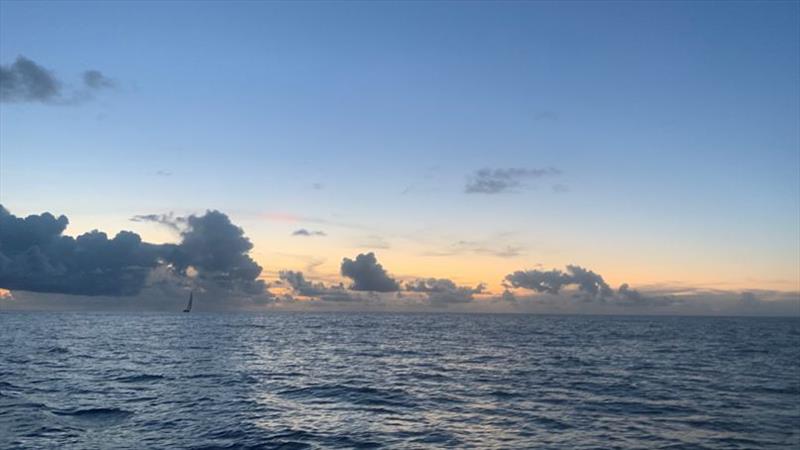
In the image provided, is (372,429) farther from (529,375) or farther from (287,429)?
(529,375)

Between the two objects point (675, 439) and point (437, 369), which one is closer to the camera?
point (675, 439)

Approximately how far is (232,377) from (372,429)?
27.4m

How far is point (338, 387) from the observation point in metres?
50.6

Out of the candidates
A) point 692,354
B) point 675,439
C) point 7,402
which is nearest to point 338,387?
point 7,402

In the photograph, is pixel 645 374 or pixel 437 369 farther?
pixel 437 369

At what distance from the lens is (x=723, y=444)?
30.7 meters

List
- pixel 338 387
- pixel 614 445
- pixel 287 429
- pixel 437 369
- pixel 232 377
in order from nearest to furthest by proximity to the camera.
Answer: pixel 614 445, pixel 287 429, pixel 338 387, pixel 232 377, pixel 437 369

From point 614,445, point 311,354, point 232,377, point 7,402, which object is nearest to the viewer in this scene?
point 614,445

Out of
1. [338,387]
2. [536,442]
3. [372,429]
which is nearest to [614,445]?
[536,442]

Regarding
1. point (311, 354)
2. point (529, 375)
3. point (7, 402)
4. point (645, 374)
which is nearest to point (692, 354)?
point (645, 374)

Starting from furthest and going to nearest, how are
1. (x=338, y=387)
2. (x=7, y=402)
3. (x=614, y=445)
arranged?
(x=338, y=387), (x=7, y=402), (x=614, y=445)

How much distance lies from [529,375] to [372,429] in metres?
29.5

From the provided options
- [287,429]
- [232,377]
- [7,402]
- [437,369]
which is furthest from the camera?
[437,369]

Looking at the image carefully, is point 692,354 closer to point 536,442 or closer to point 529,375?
point 529,375
